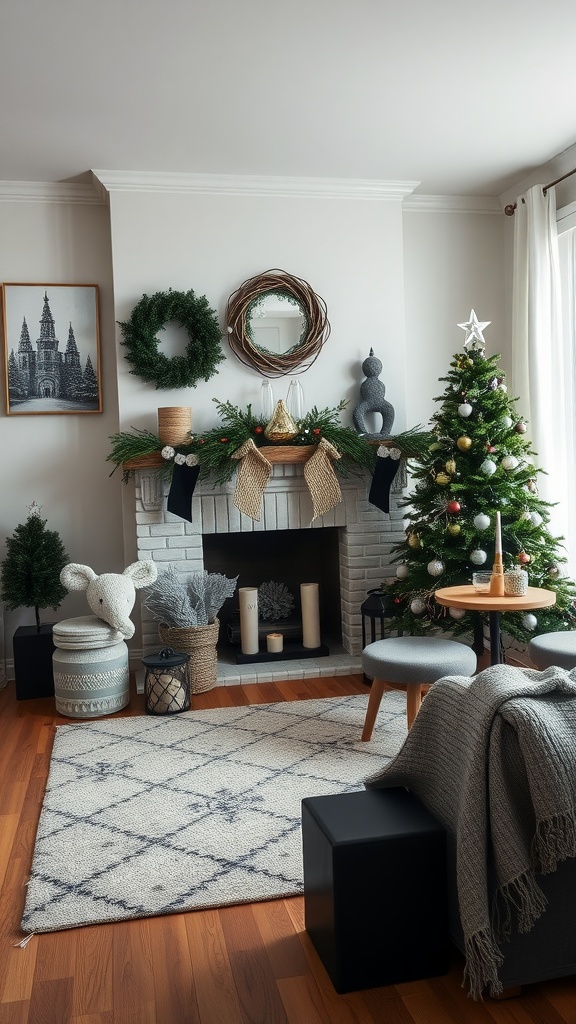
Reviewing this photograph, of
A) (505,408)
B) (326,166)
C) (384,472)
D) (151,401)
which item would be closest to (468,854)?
(505,408)

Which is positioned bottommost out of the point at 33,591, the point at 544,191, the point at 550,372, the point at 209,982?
the point at 209,982

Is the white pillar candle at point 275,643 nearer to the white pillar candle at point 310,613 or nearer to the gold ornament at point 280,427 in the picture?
the white pillar candle at point 310,613

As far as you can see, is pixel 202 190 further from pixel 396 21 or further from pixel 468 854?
pixel 468 854

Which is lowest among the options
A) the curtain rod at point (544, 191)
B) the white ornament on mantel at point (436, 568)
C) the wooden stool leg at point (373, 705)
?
the wooden stool leg at point (373, 705)

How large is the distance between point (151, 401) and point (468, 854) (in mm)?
3259

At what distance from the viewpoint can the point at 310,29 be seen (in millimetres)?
2994

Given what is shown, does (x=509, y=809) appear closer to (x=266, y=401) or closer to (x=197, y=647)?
(x=197, y=647)

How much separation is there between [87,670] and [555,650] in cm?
207

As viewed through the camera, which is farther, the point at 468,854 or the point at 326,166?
the point at 326,166

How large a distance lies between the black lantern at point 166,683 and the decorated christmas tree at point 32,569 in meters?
0.77

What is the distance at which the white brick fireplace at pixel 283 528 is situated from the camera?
→ 4.47m

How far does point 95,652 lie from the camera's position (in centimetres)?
387

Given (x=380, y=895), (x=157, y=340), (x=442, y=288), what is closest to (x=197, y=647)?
(x=157, y=340)

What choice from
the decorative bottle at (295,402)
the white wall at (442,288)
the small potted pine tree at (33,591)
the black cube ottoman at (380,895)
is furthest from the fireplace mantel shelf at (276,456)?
the black cube ottoman at (380,895)
